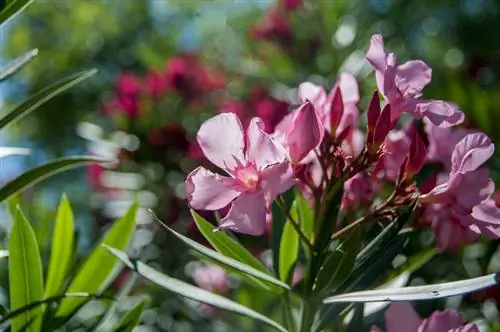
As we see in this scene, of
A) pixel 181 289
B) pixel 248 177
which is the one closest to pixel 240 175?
pixel 248 177

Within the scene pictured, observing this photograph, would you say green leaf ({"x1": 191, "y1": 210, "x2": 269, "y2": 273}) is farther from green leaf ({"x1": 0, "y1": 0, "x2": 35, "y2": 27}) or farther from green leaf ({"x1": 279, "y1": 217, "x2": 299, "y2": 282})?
green leaf ({"x1": 0, "y1": 0, "x2": 35, "y2": 27})

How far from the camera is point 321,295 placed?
0.89 meters

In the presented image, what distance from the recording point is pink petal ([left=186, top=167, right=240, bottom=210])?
33.5 inches

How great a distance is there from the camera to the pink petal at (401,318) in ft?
2.89

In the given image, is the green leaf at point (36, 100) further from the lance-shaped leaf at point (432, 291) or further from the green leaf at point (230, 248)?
the lance-shaped leaf at point (432, 291)

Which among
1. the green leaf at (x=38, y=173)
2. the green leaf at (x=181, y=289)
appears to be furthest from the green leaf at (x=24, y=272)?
the green leaf at (x=181, y=289)

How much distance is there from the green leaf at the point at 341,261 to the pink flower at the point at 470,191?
0.11 meters

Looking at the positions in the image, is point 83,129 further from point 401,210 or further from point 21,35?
point 401,210

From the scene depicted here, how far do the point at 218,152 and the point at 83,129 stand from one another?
157cm

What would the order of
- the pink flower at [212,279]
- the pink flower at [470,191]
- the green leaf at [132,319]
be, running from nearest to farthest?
the pink flower at [470,191]
the green leaf at [132,319]
the pink flower at [212,279]

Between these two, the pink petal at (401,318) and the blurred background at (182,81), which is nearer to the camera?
the pink petal at (401,318)

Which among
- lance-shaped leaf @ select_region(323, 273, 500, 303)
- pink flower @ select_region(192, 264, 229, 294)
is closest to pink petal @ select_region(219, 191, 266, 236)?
lance-shaped leaf @ select_region(323, 273, 500, 303)

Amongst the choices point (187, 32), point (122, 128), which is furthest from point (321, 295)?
point (187, 32)

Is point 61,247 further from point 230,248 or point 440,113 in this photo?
point 440,113
